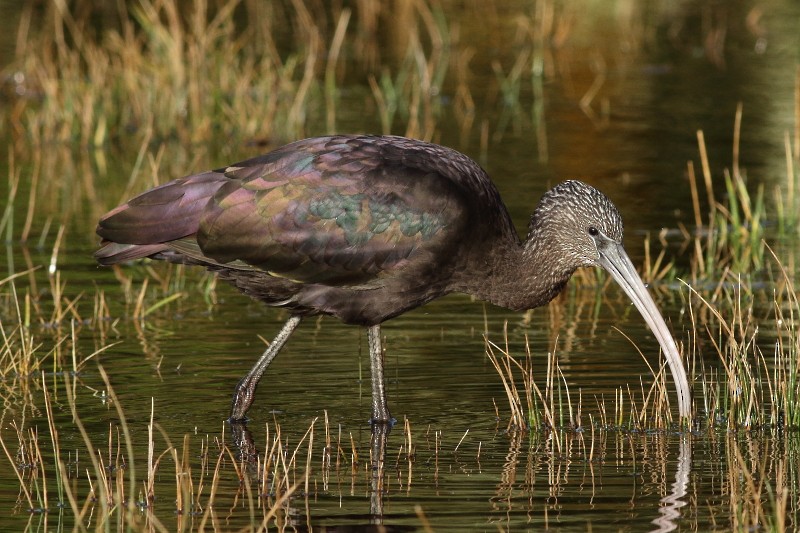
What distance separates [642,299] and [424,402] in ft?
3.69

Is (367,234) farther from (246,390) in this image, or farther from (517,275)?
(246,390)

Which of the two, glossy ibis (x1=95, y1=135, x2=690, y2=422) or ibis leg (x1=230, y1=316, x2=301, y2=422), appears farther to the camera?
ibis leg (x1=230, y1=316, x2=301, y2=422)

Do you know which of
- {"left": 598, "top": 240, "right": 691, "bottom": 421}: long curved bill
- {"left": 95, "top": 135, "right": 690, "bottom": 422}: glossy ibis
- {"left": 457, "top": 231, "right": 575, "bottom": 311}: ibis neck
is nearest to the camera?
{"left": 598, "top": 240, "right": 691, "bottom": 421}: long curved bill

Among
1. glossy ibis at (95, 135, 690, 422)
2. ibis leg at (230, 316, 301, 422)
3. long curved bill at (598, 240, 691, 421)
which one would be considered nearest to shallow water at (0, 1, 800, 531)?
ibis leg at (230, 316, 301, 422)

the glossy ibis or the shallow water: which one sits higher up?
the glossy ibis

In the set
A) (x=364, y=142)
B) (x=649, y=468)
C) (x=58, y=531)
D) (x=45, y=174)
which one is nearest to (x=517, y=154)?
(x=45, y=174)

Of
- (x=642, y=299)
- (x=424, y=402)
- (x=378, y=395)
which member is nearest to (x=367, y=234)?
(x=378, y=395)

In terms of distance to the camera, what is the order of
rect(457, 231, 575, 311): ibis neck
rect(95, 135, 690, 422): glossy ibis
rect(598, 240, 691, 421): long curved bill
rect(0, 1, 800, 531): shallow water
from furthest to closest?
1. rect(457, 231, 575, 311): ibis neck
2. rect(95, 135, 690, 422): glossy ibis
3. rect(598, 240, 691, 421): long curved bill
4. rect(0, 1, 800, 531): shallow water

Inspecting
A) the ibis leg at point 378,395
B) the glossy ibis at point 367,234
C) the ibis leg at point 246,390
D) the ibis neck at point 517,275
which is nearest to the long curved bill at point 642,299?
the glossy ibis at point 367,234

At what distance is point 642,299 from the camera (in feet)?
24.8

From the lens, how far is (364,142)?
303 inches

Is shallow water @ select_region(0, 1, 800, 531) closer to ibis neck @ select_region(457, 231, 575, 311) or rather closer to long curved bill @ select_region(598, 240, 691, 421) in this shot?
long curved bill @ select_region(598, 240, 691, 421)

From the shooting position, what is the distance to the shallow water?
620cm

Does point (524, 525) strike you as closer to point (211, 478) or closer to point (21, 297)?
point (211, 478)
